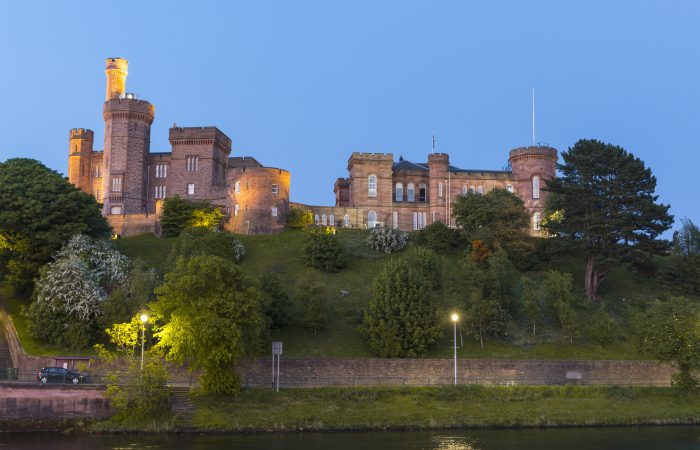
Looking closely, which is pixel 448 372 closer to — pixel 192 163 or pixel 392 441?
pixel 392 441

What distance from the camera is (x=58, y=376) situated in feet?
146

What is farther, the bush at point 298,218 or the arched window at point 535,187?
the arched window at point 535,187

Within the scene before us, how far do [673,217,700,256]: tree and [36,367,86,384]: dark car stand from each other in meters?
52.6

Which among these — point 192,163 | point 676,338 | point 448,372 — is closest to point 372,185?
point 192,163

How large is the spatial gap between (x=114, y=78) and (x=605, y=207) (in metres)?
68.1

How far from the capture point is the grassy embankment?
137ft

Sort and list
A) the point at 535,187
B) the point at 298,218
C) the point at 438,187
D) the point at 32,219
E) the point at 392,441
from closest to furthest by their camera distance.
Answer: the point at 392,441
the point at 32,219
the point at 298,218
the point at 535,187
the point at 438,187

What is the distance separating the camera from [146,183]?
95.8 m

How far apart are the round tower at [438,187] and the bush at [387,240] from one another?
580 inches

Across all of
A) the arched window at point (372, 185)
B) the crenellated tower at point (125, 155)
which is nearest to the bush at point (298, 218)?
the arched window at point (372, 185)

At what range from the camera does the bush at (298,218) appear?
282ft

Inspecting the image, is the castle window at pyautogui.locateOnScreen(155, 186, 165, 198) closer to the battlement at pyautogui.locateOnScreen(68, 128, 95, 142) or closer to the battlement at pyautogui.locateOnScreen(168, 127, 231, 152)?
the battlement at pyautogui.locateOnScreen(168, 127, 231, 152)

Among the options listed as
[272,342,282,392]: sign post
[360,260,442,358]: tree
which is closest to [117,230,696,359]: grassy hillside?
[360,260,442,358]: tree

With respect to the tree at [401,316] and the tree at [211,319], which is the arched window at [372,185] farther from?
the tree at [211,319]
